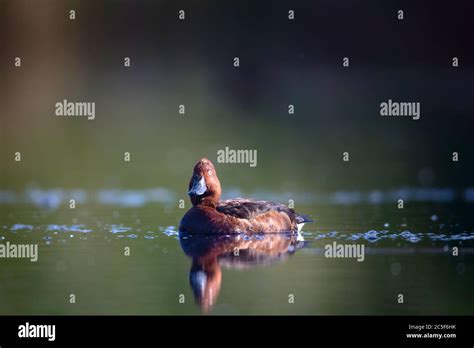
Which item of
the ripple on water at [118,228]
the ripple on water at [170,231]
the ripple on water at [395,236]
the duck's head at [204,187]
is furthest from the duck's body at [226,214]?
the ripple on water at [118,228]

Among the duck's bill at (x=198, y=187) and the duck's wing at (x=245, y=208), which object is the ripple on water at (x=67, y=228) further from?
the duck's wing at (x=245, y=208)

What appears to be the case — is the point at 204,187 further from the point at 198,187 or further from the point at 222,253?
the point at 222,253

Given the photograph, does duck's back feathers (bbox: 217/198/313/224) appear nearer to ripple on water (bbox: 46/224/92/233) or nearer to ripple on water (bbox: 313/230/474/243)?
ripple on water (bbox: 313/230/474/243)

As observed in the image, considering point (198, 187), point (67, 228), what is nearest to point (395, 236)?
point (198, 187)

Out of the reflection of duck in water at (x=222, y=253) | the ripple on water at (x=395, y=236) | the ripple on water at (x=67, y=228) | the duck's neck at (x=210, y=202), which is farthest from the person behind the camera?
the ripple on water at (x=67, y=228)

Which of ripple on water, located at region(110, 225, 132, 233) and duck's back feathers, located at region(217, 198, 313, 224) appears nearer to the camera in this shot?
duck's back feathers, located at region(217, 198, 313, 224)

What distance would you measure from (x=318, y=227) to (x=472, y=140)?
674cm

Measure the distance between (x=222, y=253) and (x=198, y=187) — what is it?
148 centimetres

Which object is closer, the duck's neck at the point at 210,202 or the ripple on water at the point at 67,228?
the duck's neck at the point at 210,202

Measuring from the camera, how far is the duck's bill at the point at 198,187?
37.1 ft

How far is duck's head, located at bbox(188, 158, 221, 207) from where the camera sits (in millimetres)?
11320

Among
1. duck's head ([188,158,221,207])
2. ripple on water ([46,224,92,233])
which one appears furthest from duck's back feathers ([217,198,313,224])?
ripple on water ([46,224,92,233])

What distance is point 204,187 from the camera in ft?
37.1
